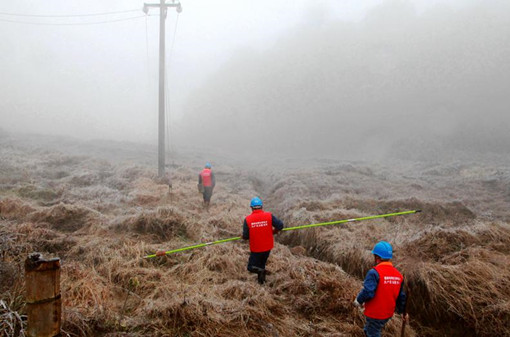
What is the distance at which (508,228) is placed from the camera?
24.6 feet

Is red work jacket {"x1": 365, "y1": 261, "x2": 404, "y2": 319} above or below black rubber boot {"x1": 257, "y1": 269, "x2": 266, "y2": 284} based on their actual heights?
above

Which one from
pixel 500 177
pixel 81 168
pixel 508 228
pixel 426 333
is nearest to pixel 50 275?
pixel 426 333

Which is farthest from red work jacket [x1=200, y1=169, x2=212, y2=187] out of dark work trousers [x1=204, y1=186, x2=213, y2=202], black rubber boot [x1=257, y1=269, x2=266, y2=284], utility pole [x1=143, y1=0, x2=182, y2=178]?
black rubber boot [x1=257, y1=269, x2=266, y2=284]

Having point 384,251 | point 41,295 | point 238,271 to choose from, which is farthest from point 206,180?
point 41,295

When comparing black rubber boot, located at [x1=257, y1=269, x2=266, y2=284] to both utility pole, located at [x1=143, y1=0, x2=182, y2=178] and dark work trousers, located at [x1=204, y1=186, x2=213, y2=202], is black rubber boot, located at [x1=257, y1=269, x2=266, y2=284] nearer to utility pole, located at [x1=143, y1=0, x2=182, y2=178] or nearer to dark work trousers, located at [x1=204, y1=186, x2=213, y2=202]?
dark work trousers, located at [x1=204, y1=186, x2=213, y2=202]

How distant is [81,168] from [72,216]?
11.1 meters

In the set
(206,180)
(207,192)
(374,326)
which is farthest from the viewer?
(207,192)

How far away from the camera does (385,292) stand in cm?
385

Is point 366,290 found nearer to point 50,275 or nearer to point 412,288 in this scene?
point 412,288

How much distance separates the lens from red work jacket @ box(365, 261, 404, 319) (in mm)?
3842

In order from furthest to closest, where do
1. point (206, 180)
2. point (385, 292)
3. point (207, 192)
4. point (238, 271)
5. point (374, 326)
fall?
point (207, 192), point (206, 180), point (238, 271), point (374, 326), point (385, 292)

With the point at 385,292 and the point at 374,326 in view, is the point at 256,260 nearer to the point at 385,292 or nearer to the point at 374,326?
the point at 374,326

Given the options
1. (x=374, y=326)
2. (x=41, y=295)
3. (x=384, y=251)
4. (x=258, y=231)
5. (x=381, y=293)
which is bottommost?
(x=374, y=326)

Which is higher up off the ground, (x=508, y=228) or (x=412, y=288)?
(x=508, y=228)
